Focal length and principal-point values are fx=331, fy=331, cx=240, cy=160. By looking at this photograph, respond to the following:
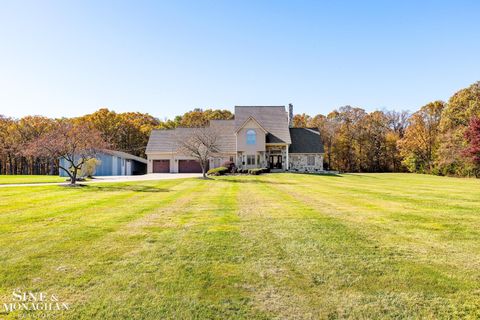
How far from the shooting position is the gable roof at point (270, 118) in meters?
43.1

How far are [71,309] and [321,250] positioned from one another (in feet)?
13.8

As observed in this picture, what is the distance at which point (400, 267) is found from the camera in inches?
210

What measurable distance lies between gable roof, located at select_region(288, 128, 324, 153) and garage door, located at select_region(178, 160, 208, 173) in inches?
497

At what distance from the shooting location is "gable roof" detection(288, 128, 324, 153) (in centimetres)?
4321

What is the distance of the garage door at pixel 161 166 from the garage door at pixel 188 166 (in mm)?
1813

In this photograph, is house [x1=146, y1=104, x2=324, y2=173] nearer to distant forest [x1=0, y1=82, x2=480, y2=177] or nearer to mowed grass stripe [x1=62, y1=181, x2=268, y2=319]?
distant forest [x1=0, y1=82, x2=480, y2=177]

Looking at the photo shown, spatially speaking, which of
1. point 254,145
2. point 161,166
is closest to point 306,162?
point 254,145

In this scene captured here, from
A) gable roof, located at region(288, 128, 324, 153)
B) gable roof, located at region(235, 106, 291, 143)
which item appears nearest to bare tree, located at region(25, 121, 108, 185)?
gable roof, located at region(235, 106, 291, 143)

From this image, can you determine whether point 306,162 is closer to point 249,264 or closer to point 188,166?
point 188,166

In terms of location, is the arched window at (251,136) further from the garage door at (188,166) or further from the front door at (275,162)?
the garage door at (188,166)

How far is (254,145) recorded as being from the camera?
41688 mm

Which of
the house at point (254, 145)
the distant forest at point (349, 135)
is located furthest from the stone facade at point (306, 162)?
the distant forest at point (349, 135)

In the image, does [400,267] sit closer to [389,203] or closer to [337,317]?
[337,317]

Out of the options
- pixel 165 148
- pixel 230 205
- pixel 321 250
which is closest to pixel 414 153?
pixel 165 148
